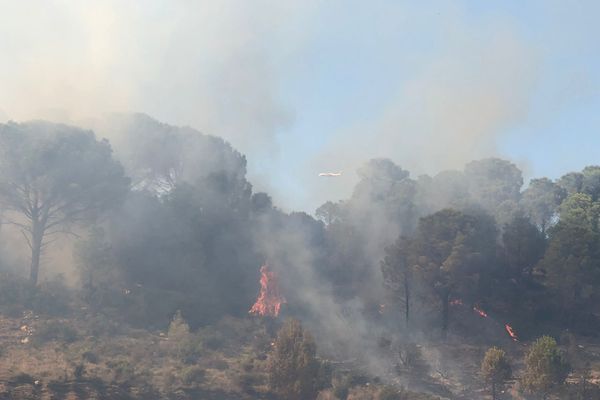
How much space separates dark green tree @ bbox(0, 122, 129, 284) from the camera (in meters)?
53.4

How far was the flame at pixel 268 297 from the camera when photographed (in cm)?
5797

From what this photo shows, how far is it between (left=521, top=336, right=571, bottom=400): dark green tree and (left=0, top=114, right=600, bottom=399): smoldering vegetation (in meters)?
0.15

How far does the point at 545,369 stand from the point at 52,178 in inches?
1560

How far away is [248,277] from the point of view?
216ft

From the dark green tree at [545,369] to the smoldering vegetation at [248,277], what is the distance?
0.15 metres

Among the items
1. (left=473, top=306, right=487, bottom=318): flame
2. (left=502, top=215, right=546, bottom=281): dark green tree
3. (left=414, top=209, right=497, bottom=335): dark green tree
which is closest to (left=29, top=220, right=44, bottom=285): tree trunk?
(left=414, top=209, right=497, bottom=335): dark green tree

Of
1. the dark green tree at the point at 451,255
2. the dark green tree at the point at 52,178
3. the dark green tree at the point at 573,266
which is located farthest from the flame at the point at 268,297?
the dark green tree at the point at 573,266

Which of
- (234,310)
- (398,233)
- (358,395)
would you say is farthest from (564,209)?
(358,395)

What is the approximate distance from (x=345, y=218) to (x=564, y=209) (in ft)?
80.0

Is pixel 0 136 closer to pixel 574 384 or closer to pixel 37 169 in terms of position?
pixel 37 169

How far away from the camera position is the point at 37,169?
5334 centimetres

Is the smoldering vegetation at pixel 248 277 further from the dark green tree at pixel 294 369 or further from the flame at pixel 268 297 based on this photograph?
the flame at pixel 268 297

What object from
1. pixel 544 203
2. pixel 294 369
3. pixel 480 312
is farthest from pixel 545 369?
pixel 544 203

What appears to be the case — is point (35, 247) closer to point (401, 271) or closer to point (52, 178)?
point (52, 178)
